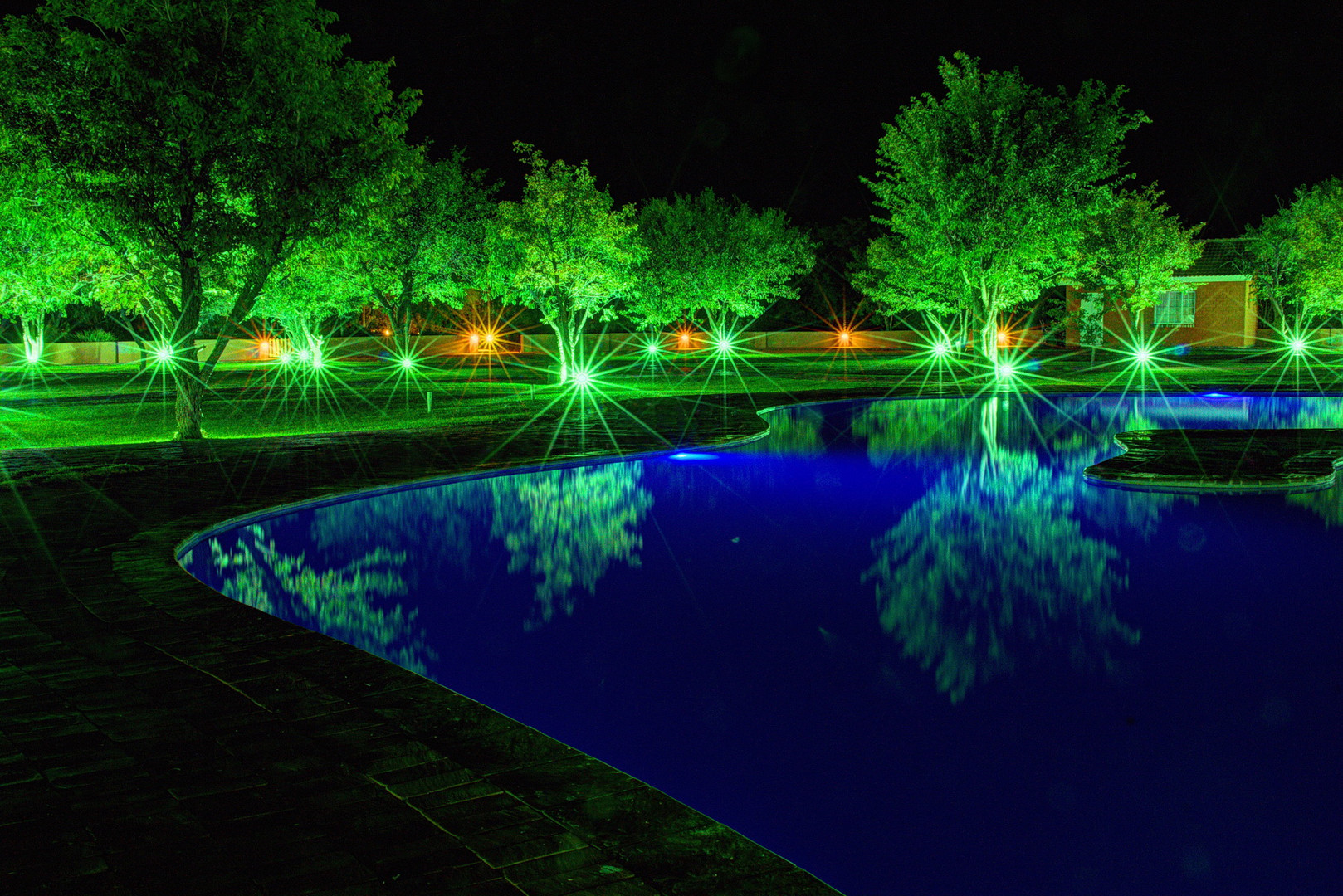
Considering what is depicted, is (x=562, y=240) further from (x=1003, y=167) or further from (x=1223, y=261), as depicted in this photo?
(x=1223, y=261)

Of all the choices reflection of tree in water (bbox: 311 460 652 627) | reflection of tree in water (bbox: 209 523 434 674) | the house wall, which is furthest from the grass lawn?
reflection of tree in water (bbox: 209 523 434 674)

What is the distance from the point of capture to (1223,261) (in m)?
52.2

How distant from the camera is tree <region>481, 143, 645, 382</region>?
104ft

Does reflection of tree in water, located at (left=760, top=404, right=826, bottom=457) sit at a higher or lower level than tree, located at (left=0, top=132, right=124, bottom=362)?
lower

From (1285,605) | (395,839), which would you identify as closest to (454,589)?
(395,839)

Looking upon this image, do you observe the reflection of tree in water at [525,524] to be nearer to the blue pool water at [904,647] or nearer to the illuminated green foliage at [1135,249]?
the blue pool water at [904,647]

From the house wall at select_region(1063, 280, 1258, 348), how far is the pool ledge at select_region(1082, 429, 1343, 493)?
1342 inches

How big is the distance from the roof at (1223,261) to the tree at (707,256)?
19305mm

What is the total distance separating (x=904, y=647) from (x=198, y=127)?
13.1 metres

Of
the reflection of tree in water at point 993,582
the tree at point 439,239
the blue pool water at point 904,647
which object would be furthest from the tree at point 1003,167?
the reflection of tree in water at point 993,582

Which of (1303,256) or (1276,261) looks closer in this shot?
(1303,256)

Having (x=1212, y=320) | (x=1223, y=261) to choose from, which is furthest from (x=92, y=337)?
(x=1223, y=261)

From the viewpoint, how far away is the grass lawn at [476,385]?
2150 cm

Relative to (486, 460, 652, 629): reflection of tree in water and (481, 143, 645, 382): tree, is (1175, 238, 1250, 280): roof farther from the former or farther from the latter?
(486, 460, 652, 629): reflection of tree in water
